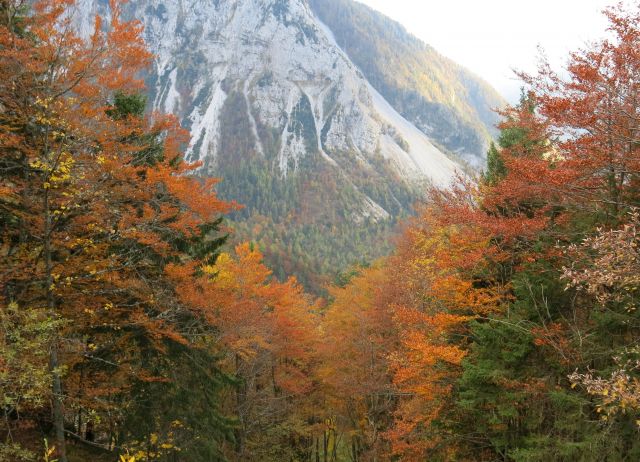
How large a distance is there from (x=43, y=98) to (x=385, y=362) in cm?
1628

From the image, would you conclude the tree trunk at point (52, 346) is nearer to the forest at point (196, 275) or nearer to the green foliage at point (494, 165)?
the forest at point (196, 275)

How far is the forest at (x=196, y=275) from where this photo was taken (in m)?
8.29

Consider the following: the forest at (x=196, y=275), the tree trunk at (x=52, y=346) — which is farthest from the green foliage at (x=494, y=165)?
the tree trunk at (x=52, y=346)

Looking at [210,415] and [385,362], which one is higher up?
[385,362]

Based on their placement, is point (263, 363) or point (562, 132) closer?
point (562, 132)

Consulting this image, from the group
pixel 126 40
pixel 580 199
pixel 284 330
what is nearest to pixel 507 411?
pixel 580 199

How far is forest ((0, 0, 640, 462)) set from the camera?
829 cm

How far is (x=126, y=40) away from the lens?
10.9 m

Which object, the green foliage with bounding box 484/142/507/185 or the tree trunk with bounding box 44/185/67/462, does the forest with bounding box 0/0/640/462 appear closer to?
the tree trunk with bounding box 44/185/67/462

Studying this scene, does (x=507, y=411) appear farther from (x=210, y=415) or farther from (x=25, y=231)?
(x=25, y=231)

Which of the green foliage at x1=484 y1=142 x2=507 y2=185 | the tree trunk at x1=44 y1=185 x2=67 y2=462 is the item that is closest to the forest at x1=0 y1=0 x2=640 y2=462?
the tree trunk at x1=44 y1=185 x2=67 y2=462

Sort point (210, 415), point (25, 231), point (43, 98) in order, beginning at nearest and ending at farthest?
point (43, 98), point (25, 231), point (210, 415)

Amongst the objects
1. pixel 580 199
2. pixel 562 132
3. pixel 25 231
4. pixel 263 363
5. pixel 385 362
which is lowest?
pixel 263 363

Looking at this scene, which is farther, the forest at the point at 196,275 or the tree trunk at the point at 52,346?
the tree trunk at the point at 52,346
